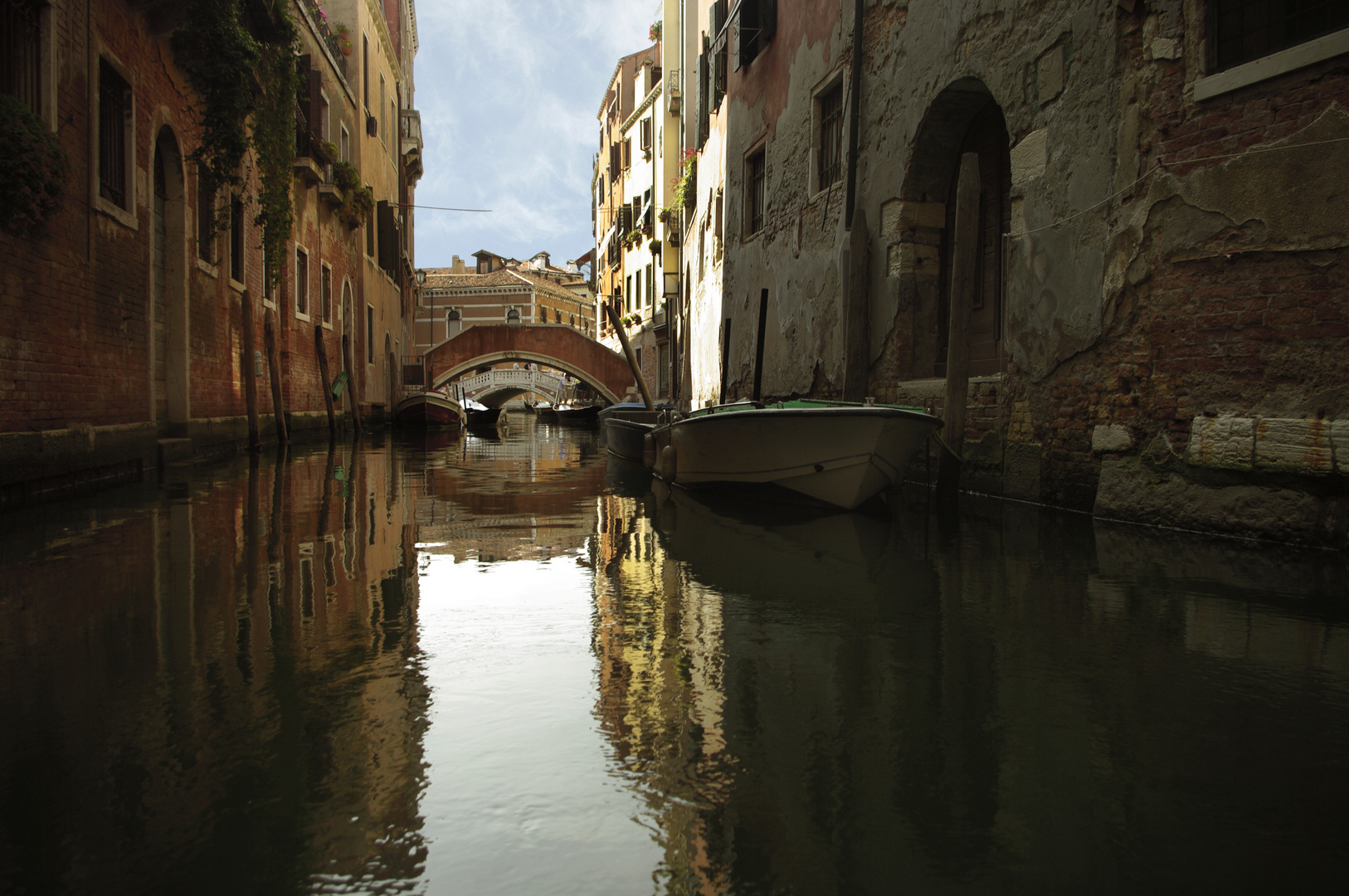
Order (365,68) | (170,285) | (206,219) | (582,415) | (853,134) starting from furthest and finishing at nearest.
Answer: (582,415) → (365,68) → (206,219) → (170,285) → (853,134)

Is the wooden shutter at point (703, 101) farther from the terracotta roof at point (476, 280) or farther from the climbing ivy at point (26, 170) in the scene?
the terracotta roof at point (476, 280)

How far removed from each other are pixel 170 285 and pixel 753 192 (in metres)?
6.66

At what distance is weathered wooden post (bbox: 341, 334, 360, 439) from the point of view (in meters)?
17.3

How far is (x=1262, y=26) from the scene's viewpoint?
474cm

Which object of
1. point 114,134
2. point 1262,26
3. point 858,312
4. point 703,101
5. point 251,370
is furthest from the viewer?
point 703,101

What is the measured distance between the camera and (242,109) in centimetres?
952

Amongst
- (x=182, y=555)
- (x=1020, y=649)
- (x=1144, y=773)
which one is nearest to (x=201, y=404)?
(x=182, y=555)

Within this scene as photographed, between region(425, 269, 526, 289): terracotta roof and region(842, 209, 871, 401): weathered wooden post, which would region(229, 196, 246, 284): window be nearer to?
region(842, 209, 871, 401): weathered wooden post

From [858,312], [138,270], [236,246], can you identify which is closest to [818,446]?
[858,312]

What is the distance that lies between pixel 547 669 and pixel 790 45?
9267mm

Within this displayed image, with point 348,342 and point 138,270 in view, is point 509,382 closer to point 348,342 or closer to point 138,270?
point 348,342

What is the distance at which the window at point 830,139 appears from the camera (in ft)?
30.5

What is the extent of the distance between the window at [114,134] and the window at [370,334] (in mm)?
12489

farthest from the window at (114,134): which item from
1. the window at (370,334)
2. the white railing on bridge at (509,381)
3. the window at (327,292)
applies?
the white railing on bridge at (509,381)
